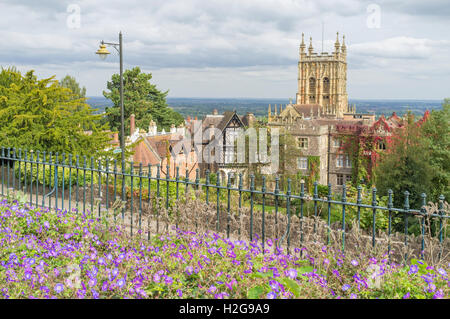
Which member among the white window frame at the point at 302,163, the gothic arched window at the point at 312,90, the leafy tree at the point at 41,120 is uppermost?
the gothic arched window at the point at 312,90

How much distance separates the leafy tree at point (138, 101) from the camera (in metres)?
63.4

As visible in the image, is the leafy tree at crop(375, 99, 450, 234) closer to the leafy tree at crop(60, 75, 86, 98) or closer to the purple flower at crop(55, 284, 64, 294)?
the purple flower at crop(55, 284, 64, 294)

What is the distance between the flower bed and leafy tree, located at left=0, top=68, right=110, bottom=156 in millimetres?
11295

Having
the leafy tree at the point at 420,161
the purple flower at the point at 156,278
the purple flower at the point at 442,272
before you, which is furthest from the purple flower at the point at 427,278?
the leafy tree at the point at 420,161

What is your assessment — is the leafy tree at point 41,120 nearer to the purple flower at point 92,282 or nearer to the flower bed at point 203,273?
the flower bed at point 203,273

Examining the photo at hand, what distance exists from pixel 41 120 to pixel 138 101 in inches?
1858

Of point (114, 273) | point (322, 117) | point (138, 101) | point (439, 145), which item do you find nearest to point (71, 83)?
point (138, 101)

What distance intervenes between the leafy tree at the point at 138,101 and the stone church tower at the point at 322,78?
195 feet

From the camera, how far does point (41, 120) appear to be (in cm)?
1734

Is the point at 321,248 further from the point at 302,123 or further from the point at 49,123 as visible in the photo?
the point at 302,123

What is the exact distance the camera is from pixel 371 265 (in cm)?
461

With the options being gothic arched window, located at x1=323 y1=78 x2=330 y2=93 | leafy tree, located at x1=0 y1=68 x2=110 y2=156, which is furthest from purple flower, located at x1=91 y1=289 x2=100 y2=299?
gothic arched window, located at x1=323 y1=78 x2=330 y2=93

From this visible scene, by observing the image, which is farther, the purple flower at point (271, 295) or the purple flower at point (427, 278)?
the purple flower at point (427, 278)
